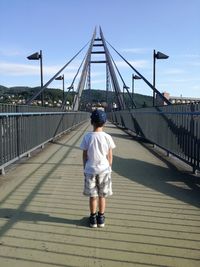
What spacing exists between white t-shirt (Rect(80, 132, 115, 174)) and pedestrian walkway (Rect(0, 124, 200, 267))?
653 millimetres

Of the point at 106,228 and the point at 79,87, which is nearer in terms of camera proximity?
the point at 106,228

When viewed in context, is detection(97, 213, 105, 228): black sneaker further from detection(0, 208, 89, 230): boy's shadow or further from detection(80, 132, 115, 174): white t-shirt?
detection(80, 132, 115, 174): white t-shirt

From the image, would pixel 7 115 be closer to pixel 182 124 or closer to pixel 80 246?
pixel 182 124

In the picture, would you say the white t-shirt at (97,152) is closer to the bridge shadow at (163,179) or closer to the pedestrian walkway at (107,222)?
the pedestrian walkway at (107,222)

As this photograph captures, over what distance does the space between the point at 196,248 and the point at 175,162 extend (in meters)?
6.90

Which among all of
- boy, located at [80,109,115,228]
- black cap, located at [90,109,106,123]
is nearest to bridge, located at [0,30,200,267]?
boy, located at [80,109,115,228]

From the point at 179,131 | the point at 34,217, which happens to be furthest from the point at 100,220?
the point at 179,131

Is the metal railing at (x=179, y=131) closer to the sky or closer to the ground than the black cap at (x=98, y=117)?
closer to the ground

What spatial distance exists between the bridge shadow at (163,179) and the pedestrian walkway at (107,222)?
2cm

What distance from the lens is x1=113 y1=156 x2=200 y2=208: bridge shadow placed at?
7270 millimetres

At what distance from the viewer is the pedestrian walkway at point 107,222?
169 inches

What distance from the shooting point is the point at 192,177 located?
893 cm

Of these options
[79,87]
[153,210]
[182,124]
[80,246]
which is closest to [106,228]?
[80,246]

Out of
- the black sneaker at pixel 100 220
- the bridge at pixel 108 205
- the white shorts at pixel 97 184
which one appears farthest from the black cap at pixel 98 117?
the bridge at pixel 108 205
